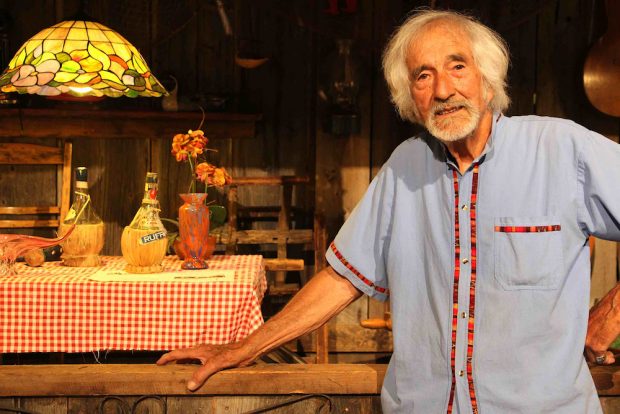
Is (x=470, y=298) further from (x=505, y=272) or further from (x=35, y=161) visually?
(x=35, y=161)

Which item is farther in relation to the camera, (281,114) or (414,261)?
(281,114)

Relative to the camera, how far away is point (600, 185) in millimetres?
1898

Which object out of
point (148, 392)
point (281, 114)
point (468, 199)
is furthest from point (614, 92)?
point (148, 392)

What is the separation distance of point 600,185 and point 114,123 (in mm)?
3224

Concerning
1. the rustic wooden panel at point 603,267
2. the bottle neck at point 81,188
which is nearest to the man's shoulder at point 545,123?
the bottle neck at point 81,188

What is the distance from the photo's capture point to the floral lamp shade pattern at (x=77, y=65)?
3.14m

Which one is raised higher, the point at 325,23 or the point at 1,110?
the point at 325,23

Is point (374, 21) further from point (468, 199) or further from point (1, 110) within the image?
point (468, 199)

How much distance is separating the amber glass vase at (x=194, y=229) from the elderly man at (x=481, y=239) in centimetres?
134

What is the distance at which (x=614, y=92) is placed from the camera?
4617mm

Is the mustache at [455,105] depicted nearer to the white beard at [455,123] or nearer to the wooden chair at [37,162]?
the white beard at [455,123]

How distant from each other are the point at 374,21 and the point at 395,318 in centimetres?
261

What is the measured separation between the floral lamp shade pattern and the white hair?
4.33 ft

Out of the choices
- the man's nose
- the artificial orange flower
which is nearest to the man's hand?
the man's nose
